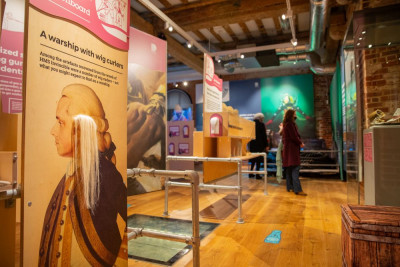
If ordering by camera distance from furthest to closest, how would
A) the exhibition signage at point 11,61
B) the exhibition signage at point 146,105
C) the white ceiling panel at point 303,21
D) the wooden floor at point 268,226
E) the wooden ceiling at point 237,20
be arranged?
1. the white ceiling panel at point 303,21
2. the wooden ceiling at point 237,20
3. the exhibition signage at point 146,105
4. the wooden floor at point 268,226
5. the exhibition signage at point 11,61

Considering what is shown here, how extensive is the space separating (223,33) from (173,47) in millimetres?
1486

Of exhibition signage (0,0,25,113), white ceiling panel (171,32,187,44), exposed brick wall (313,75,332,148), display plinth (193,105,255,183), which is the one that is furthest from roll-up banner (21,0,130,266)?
exposed brick wall (313,75,332,148)

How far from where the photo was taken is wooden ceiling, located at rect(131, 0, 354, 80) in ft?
19.6

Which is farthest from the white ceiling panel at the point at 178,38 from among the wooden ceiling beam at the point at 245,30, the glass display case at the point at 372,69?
the glass display case at the point at 372,69

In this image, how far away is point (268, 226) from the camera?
312 cm

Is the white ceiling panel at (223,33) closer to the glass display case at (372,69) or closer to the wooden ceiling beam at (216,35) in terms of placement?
the wooden ceiling beam at (216,35)

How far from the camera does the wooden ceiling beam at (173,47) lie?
5.98 metres

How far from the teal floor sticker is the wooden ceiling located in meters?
4.12

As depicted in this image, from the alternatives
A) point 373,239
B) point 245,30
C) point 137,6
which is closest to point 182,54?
point 245,30

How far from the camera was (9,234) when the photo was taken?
1.61 meters

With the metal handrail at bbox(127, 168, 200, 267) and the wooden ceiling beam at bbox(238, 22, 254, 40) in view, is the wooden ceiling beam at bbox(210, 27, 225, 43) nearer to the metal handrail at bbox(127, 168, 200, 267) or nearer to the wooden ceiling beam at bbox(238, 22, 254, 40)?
the wooden ceiling beam at bbox(238, 22, 254, 40)

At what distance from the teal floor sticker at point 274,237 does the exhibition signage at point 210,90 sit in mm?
1843

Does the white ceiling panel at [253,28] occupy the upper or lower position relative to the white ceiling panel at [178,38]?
upper

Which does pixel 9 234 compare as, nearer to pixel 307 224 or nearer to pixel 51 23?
pixel 51 23
